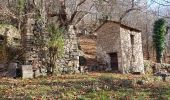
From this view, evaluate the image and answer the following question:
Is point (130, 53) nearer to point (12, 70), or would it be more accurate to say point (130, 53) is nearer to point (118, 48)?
point (118, 48)

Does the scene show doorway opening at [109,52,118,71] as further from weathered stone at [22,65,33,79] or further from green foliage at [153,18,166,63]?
weathered stone at [22,65,33,79]

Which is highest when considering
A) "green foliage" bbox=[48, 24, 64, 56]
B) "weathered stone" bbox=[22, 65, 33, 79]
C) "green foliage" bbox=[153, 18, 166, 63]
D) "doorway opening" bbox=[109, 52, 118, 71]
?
"green foliage" bbox=[153, 18, 166, 63]

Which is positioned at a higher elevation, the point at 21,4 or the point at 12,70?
the point at 21,4

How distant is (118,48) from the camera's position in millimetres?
31172

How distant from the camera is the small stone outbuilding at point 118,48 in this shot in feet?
102

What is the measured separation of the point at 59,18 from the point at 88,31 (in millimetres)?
26180

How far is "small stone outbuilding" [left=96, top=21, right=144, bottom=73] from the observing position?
31.2 metres

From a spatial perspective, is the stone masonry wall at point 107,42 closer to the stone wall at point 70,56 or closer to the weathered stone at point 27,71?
the stone wall at point 70,56

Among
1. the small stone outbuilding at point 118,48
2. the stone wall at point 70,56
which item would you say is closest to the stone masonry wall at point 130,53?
the small stone outbuilding at point 118,48

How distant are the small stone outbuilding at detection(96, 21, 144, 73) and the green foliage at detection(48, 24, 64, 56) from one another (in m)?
10.3

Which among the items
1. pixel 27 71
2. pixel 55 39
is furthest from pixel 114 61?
pixel 27 71

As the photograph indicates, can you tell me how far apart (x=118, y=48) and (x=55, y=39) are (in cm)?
1078

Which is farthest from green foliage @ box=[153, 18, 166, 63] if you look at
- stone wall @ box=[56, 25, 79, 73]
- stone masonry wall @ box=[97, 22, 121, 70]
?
stone wall @ box=[56, 25, 79, 73]

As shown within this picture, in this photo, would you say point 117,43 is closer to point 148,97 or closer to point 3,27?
point 3,27
